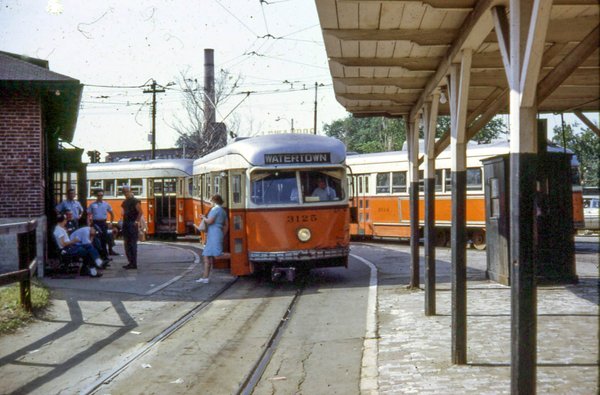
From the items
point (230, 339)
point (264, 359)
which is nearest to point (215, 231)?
point (230, 339)

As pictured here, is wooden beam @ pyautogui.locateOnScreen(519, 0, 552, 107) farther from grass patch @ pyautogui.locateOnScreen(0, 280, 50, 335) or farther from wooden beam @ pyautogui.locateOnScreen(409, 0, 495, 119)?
grass patch @ pyautogui.locateOnScreen(0, 280, 50, 335)

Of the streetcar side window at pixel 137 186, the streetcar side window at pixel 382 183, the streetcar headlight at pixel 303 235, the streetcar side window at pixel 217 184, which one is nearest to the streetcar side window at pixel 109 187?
the streetcar side window at pixel 137 186

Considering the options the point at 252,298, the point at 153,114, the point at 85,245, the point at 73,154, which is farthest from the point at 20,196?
the point at 153,114

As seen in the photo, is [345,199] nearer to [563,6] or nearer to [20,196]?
[20,196]

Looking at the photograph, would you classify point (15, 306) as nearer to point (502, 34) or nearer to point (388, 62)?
point (388, 62)

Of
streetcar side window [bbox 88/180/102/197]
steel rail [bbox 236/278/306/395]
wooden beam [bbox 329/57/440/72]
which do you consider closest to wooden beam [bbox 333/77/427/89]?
wooden beam [bbox 329/57/440/72]

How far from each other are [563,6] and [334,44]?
2.59 m

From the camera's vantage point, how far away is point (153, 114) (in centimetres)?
5128

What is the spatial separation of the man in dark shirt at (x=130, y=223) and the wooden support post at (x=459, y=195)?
1060 cm

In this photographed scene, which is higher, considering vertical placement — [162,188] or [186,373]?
[162,188]

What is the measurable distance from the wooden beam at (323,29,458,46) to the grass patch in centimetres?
591

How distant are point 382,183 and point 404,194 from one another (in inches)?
52.2

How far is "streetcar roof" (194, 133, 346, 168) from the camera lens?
14664mm

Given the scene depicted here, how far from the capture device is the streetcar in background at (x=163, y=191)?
3006cm
